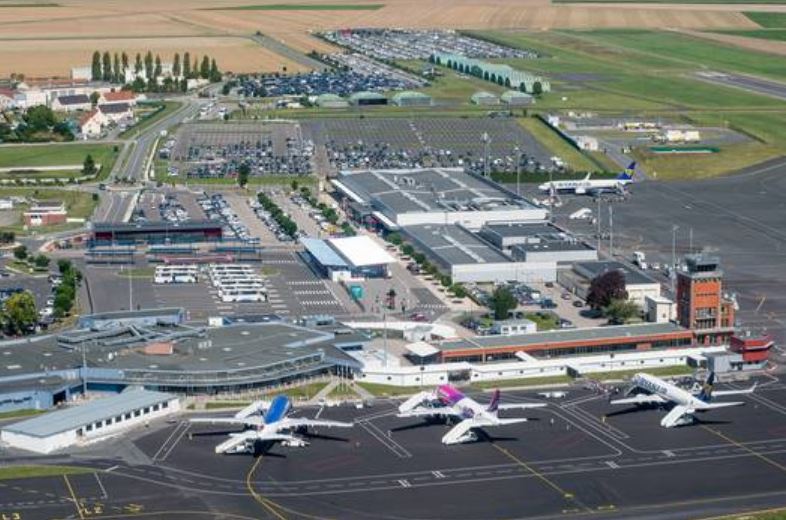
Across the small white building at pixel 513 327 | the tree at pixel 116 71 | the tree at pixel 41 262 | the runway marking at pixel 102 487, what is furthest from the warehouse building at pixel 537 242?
the tree at pixel 116 71

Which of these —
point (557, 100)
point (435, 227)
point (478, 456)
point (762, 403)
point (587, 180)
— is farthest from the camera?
point (557, 100)

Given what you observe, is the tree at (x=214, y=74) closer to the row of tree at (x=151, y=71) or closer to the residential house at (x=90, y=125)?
the row of tree at (x=151, y=71)

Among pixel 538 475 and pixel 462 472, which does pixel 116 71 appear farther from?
pixel 538 475

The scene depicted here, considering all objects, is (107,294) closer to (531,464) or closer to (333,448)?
(333,448)

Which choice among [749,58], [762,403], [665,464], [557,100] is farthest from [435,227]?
[749,58]

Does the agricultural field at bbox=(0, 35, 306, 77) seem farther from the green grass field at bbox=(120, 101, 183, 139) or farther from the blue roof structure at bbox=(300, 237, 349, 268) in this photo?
the blue roof structure at bbox=(300, 237, 349, 268)
